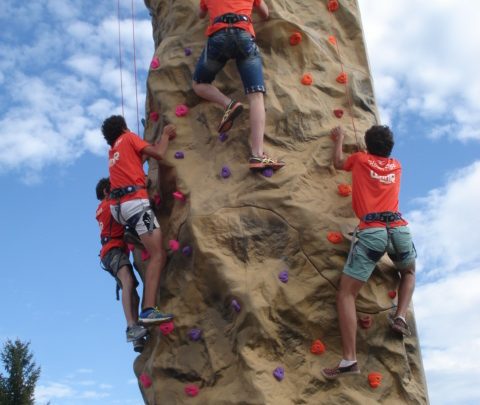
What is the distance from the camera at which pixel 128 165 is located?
5715 mm

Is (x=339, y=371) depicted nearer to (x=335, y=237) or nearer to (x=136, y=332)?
(x=335, y=237)

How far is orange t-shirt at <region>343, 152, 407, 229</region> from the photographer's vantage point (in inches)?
206

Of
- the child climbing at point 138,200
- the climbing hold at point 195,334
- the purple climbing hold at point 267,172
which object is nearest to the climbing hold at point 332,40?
the purple climbing hold at point 267,172

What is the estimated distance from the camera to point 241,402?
494cm

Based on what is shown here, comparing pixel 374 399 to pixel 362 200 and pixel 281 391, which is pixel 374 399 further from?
pixel 362 200

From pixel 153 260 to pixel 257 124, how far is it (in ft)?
4.61

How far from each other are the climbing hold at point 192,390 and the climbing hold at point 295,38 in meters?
3.20

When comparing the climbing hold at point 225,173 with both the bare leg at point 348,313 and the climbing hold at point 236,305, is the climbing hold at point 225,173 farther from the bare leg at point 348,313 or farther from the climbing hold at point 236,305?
the bare leg at point 348,313

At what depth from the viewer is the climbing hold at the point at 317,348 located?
17.2 feet

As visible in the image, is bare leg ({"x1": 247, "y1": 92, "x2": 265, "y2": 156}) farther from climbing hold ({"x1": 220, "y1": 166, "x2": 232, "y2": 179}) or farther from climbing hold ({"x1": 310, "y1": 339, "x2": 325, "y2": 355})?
climbing hold ({"x1": 310, "y1": 339, "x2": 325, "y2": 355})

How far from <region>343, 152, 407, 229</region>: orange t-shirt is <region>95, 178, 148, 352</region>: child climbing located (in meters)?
2.03

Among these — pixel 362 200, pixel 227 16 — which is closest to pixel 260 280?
pixel 362 200

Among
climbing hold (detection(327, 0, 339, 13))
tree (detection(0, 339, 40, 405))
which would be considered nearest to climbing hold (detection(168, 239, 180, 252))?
climbing hold (detection(327, 0, 339, 13))

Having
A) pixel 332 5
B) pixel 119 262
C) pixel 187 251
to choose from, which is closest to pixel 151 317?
pixel 187 251
